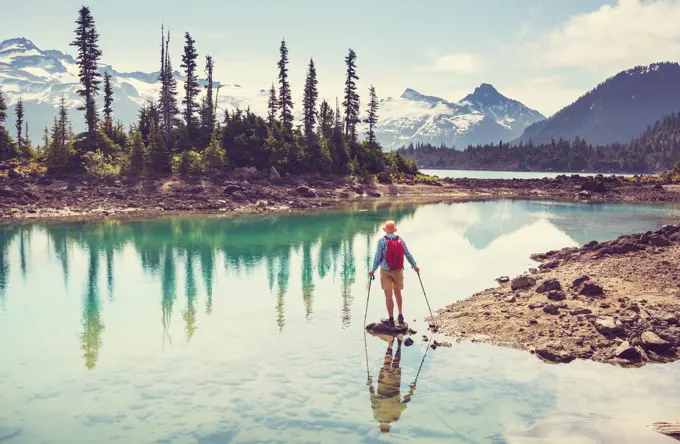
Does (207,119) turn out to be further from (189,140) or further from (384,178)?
(384,178)

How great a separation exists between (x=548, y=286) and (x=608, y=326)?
143 inches

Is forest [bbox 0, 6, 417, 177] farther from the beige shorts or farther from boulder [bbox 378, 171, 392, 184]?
the beige shorts

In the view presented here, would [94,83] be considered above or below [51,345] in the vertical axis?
above

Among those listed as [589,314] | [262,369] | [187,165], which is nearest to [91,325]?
[262,369]

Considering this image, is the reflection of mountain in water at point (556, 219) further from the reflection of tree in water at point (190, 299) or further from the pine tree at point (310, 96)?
the pine tree at point (310, 96)

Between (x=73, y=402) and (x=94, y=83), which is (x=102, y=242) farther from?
(x=94, y=83)

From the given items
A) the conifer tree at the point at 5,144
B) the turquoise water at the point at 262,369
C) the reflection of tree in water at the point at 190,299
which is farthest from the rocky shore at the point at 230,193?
the reflection of tree in water at the point at 190,299

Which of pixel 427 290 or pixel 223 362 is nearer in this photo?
pixel 223 362

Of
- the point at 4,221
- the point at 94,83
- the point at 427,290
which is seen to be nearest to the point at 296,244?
the point at 427,290

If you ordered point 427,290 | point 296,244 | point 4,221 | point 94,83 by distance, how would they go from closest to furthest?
point 427,290, point 296,244, point 4,221, point 94,83

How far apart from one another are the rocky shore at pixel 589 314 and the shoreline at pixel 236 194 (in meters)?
40.0

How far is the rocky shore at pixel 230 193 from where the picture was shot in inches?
1991

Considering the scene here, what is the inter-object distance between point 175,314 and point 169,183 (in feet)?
150

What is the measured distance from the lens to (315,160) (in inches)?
3000
